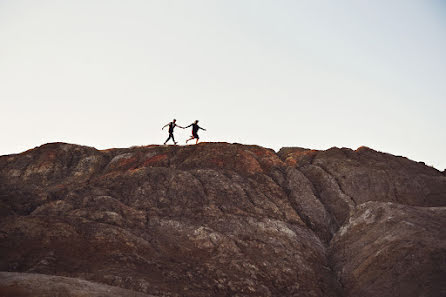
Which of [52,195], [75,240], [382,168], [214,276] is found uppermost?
[382,168]

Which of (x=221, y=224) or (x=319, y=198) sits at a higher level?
(x=319, y=198)

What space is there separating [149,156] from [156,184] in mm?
6430

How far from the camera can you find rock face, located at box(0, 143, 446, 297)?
1430cm

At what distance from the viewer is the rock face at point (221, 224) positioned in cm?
1430

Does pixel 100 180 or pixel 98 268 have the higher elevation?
pixel 100 180

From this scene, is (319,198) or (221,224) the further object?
(319,198)

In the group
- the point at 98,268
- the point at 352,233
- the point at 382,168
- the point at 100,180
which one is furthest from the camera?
the point at 382,168

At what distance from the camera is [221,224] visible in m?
19.6

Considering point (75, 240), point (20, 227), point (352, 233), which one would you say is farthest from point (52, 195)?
point (352, 233)

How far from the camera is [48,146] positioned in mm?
30812

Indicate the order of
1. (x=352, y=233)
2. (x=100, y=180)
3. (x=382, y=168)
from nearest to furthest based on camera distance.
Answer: (x=352, y=233) < (x=100, y=180) < (x=382, y=168)

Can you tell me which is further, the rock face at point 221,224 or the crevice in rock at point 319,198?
the crevice in rock at point 319,198

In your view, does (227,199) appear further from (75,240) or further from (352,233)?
(75,240)

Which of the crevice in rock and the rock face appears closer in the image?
the rock face
